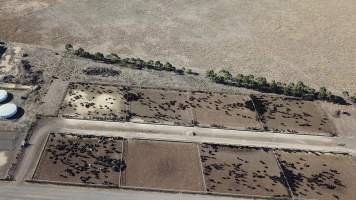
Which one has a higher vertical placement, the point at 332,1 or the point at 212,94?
the point at 332,1

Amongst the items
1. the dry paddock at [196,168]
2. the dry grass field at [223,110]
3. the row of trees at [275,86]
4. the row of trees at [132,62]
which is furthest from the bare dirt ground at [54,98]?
the row of trees at [275,86]

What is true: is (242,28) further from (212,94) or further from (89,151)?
(89,151)

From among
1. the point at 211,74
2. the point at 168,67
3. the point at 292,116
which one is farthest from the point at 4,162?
the point at 292,116

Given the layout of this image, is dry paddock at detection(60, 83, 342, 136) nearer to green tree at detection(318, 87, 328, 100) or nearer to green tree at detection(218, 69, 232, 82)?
green tree at detection(318, 87, 328, 100)

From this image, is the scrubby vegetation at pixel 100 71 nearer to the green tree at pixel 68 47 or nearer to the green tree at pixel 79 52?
the green tree at pixel 79 52

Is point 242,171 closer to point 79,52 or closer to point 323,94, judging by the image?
point 323,94

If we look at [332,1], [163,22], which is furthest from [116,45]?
[332,1]
